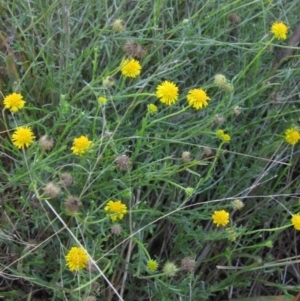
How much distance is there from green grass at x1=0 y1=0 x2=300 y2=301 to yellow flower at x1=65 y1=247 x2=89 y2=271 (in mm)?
27

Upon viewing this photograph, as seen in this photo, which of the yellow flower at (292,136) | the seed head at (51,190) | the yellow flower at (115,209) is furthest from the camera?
the yellow flower at (292,136)

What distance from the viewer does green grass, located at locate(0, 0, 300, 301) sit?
1.25 metres

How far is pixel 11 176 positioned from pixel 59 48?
0.34 metres

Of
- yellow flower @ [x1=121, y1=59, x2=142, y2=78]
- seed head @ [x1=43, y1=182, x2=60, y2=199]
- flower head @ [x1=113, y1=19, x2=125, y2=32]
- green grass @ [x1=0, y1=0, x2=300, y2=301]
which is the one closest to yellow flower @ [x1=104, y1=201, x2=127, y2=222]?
green grass @ [x1=0, y1=0, x2=300, y2=301]

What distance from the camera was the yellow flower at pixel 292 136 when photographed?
1390mm

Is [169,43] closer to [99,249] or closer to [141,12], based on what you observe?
[141,12]

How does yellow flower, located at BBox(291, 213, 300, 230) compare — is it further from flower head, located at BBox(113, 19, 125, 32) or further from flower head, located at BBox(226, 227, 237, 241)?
flower head, located at BBox(113, 19, 125, 32)

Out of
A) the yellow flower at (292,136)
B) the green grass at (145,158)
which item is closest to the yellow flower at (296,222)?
the green grass at (145,158)

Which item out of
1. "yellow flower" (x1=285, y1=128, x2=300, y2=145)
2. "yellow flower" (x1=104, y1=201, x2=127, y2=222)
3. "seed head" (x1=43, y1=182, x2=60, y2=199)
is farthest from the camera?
"yellow flower" (x1=285, y1=128, x2=300, y2=145)

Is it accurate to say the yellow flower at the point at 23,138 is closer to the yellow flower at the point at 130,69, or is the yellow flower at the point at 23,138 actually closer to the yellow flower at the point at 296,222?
the yellow flower at the point at 130,69

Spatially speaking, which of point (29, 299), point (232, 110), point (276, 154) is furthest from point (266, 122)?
point (29, 299)

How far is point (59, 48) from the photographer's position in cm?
146

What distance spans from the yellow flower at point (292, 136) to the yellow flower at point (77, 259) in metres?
0.52

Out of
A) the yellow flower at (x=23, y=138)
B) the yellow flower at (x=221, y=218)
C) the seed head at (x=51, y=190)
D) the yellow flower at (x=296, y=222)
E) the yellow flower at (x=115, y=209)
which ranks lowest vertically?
the yellow flower at (x=296, y=222)
